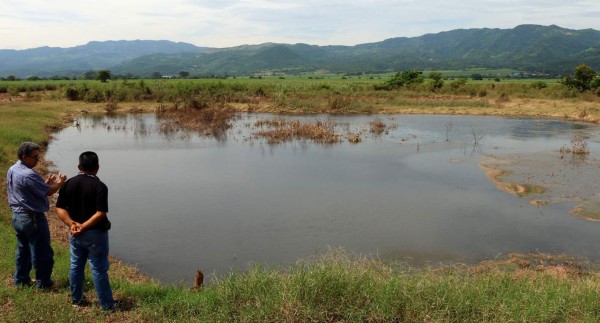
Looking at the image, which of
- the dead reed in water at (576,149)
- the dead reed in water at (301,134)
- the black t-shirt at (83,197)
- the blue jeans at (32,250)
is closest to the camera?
the black t-shirt at (83,197)

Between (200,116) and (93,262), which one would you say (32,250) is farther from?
(200,116)

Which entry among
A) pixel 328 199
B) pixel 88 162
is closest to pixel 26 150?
pixel 88 162

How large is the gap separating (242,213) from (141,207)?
3087mm

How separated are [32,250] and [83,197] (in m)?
1.49

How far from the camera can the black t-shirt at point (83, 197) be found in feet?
18.1

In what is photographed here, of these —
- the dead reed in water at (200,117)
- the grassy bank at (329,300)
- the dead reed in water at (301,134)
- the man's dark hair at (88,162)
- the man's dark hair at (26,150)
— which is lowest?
the grassy bank at (329,300)

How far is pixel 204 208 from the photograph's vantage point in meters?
12.9

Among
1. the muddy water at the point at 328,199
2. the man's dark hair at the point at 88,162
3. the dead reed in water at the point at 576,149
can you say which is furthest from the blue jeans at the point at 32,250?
the dead reed in water at the point at 576,149

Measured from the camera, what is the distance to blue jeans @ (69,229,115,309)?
5.65 meters

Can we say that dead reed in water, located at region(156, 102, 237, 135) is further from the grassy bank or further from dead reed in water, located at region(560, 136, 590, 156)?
the grassy bank

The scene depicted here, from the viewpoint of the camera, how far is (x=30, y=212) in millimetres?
6168

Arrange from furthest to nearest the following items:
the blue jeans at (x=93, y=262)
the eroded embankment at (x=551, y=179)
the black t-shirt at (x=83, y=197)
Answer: the eroded embankment at (x=551, y=179)
the blue jeans at (x=93, y=262)
the black t-shirt at (x=83, y=197)

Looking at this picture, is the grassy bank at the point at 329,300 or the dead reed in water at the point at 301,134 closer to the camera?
the grassy bank at the point at 329,300

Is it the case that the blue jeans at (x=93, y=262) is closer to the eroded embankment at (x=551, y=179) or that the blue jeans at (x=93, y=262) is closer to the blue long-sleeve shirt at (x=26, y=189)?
the blue long-sleeve shirt at (x=26, y=189)
